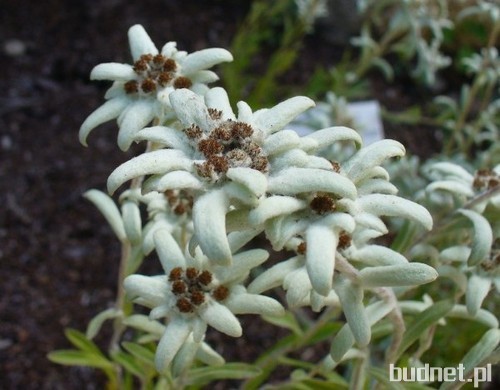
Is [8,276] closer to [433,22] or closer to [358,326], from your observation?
[358,326]

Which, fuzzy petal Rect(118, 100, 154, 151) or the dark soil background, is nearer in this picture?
fuzzy petal Rect(118, 100, 154, 151)

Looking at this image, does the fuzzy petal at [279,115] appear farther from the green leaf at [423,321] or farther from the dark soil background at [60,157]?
the dark soil background at [60,157]

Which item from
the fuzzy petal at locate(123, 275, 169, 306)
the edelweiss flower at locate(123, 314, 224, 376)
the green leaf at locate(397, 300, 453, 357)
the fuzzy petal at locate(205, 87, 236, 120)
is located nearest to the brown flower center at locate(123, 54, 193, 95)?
the fuzzy petal at locate(205, 87, 236, 120)

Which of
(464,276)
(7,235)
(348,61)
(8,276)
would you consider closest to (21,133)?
(7,235)

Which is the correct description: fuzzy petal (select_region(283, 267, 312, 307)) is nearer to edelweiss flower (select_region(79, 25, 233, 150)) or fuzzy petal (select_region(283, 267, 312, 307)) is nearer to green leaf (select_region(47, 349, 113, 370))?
edelweiss flower (select_region(79, 25, 233, 150))

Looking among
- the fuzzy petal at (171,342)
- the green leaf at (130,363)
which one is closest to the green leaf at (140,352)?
the green leaf at (130,363)

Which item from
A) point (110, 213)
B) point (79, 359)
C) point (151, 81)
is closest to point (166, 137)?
point (151, 81)

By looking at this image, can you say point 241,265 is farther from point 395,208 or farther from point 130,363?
point 130,363
